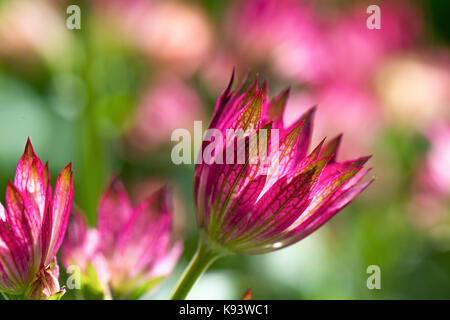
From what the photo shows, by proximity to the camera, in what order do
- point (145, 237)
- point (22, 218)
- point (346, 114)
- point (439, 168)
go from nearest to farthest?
point (22, 218), point (145, 237), point (439, 168), point (346, 114)

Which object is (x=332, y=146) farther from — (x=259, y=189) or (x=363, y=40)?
(x=363, y=40)

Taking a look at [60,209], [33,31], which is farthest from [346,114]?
[60,209]

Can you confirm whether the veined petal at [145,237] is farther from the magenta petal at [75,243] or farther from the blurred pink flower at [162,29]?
the blurred pink flower at [162,29]

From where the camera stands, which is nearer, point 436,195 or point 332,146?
point 332,146

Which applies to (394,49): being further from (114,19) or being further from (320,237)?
(114,19)

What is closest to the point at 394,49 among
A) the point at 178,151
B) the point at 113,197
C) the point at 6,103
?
the point at 178,151

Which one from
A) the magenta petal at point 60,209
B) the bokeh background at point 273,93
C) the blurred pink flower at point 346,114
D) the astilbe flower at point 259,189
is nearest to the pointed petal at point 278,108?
the astilbe flower at point 259,189

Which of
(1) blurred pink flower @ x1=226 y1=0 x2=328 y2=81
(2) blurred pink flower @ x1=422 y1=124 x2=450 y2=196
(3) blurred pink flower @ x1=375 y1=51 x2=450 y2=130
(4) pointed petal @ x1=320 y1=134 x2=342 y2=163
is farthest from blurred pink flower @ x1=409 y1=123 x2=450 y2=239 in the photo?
(4) pointed petal @ x1=320 y1=134 x2=342 y2=163
